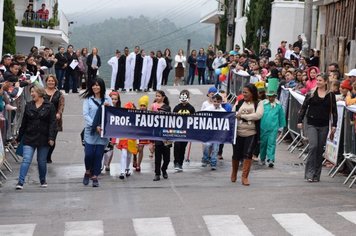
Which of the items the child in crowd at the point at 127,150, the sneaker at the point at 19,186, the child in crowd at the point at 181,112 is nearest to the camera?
the sneaker at the point at 19,186

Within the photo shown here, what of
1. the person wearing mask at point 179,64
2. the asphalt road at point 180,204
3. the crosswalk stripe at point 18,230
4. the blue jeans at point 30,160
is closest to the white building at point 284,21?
the person wearing mask at point 179,64

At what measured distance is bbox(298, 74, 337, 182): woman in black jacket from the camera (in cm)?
1638

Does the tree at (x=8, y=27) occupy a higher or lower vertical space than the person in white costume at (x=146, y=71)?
higher

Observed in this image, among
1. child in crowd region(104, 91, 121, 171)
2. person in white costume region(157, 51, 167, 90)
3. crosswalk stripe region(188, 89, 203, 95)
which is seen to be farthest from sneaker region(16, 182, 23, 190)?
person in white costume region(157, 51, 167, 90)

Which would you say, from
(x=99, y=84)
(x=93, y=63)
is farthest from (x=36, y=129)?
(x=93, y=63)

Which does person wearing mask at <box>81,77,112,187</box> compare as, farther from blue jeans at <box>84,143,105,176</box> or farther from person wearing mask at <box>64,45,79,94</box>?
person wearing mask at <box>64,45,79,94</box>

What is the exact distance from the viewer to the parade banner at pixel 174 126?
56.1ft

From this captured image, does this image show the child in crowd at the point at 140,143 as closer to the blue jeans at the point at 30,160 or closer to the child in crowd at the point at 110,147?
the child in crowd at the point at 110,147

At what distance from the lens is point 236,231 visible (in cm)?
1203

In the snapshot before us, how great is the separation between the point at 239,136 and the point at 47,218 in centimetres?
458

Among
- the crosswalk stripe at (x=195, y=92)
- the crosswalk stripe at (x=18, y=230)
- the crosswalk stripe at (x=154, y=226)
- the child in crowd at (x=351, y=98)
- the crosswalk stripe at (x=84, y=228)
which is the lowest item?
the crosswalk stripe at (x=18, y=230)

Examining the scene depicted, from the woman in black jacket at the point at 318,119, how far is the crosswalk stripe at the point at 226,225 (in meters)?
3.88

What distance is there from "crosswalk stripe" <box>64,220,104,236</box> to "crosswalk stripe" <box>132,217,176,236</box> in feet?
1.55

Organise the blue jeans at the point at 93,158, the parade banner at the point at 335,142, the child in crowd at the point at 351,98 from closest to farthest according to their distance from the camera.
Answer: the blue jeans at the point at 93,158 < the child in crowd at the point at 351,98 < the parade banner at the point at 335,142
